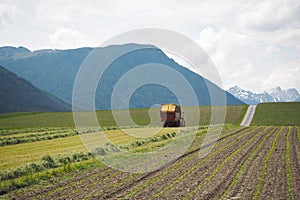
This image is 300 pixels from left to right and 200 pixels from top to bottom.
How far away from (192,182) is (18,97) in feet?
585

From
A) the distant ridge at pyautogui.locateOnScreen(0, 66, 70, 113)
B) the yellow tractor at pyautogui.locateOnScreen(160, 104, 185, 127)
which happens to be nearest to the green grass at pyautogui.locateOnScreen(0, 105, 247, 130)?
the yellow tractor at pyautogui.locateOnScreen(160, 104, 185, 127)

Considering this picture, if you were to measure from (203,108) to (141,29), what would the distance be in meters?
62.7

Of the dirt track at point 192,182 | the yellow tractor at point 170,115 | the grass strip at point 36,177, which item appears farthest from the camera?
the yellow tractor at point 170,115

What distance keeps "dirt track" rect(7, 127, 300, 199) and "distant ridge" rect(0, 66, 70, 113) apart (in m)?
151

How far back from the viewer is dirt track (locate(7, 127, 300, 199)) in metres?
12.6

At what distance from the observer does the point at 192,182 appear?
14.5m

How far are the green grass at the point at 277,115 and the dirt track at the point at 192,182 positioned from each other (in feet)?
158

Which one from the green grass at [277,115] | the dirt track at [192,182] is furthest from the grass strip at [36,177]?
the green grass at [277,115]

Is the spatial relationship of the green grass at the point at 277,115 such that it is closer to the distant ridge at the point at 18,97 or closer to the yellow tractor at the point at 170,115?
the yellow tractor at the point at 170,115

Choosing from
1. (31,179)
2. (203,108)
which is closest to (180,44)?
(31,179)

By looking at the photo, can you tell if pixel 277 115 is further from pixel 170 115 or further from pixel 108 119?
pixel 108 119

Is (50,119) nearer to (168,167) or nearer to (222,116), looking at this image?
(222,116)

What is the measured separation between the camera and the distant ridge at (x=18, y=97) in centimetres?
16479

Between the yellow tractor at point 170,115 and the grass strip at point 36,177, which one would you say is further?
the yellow tractor at point 170,115
